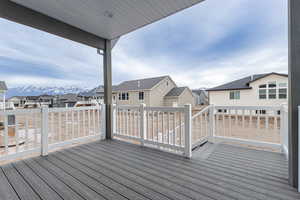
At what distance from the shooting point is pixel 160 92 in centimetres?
1595

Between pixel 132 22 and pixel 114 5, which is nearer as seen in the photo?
pixel 114 5

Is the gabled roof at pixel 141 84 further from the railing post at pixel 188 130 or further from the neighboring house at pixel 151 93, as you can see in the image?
the railing post at pixel 188 130

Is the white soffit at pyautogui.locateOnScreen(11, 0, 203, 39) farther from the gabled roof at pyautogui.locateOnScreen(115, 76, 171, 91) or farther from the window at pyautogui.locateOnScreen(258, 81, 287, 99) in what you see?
the gabled roof at pyautogui.locateOnScreen(115, 76, 171, 91)

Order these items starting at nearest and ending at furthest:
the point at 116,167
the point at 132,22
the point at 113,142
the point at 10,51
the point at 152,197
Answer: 1. the point at 152,197
2. the point at 116,167
3. the point at 132,22
4. the point at 113,142
5. the point at 10,51

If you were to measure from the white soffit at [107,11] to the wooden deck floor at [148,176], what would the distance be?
2.71m

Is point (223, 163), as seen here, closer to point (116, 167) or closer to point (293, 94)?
point (293, 94)

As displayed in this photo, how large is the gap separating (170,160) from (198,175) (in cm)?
59

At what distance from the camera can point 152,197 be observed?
145cm

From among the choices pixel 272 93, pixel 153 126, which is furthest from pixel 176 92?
pixel 153 126

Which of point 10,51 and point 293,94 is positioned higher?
point 10,51

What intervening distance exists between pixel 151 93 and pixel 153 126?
1153 centimetres

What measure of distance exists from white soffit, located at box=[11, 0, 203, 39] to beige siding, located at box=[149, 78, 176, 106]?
11.9m

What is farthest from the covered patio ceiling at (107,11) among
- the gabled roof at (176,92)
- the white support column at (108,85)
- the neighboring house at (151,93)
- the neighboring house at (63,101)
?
the gabled roof at (176,92)

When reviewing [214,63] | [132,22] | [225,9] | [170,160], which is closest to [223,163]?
[170,160]
